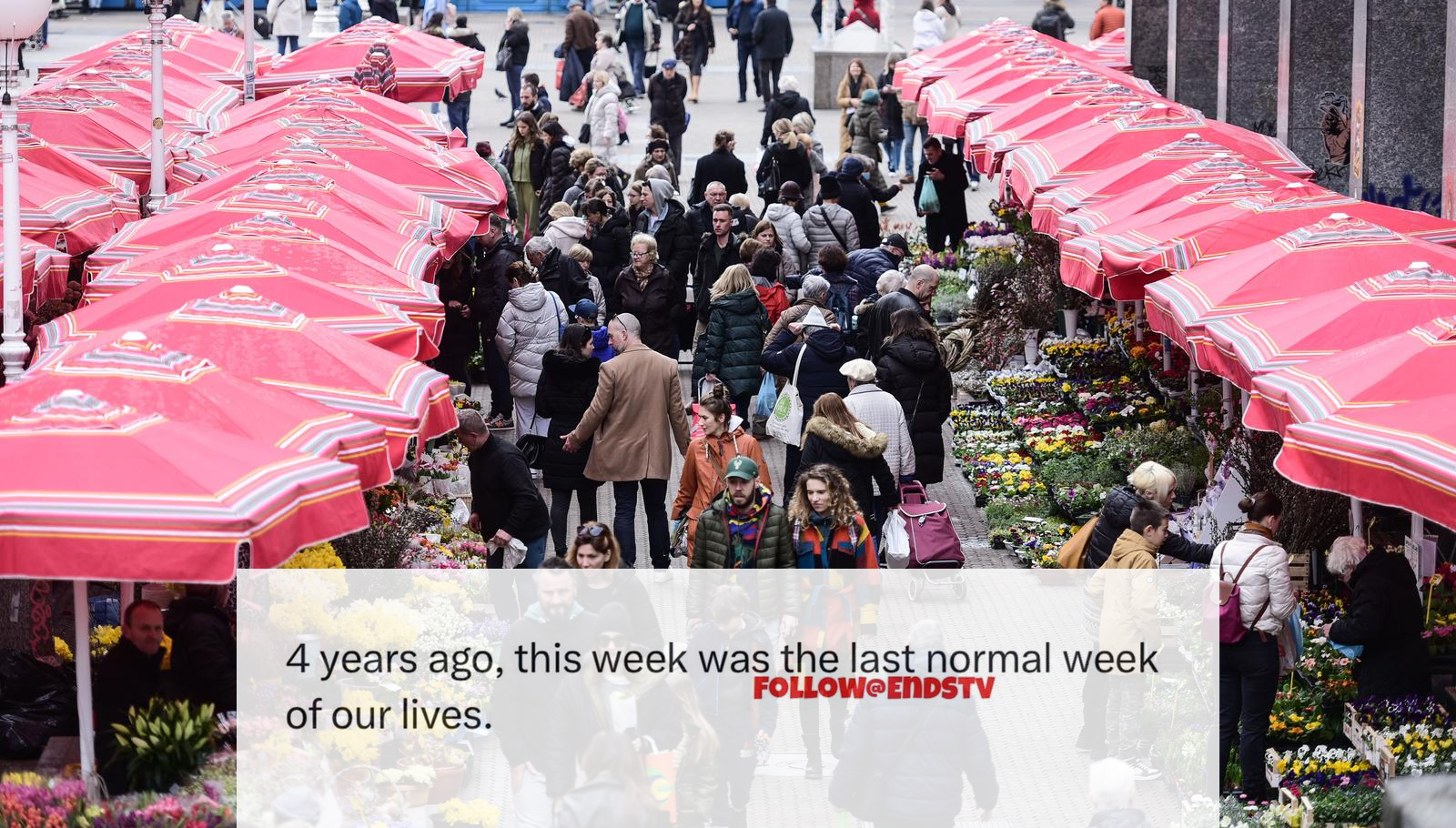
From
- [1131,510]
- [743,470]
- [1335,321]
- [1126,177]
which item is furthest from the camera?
[1126,177]

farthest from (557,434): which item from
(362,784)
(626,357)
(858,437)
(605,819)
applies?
(605,819)

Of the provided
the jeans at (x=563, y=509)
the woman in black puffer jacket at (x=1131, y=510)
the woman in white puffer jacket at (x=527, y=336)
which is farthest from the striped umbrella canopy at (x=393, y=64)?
the woman in black puffer jacket at (x=1131, y=510)

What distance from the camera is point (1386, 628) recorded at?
30.1 feet

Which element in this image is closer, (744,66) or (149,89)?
(149,89)

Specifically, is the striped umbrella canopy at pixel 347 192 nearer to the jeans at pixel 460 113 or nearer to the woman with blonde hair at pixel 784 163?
the woman with blonde hair at pixel 784 163

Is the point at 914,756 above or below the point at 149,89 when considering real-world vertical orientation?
below

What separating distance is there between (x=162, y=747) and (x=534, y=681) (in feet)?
4.69

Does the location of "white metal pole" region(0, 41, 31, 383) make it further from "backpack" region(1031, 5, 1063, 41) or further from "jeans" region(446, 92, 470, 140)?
"backpack" region(1031, 5, 1063, 41)

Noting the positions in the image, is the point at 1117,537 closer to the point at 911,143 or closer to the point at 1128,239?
the point at 1128,239

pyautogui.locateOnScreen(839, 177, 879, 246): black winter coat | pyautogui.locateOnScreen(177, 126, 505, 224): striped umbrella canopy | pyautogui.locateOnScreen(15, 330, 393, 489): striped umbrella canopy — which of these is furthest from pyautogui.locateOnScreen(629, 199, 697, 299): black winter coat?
pyautogui.locateOnScreen(15, 330, 393, 489): striped umbrella canopy

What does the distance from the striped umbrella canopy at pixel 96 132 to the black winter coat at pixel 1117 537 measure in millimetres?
9302

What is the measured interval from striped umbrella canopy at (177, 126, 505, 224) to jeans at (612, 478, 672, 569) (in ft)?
12.4

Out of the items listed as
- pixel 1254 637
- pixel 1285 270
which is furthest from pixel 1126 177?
pixel 1254 637

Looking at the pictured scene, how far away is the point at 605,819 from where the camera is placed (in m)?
7.11
